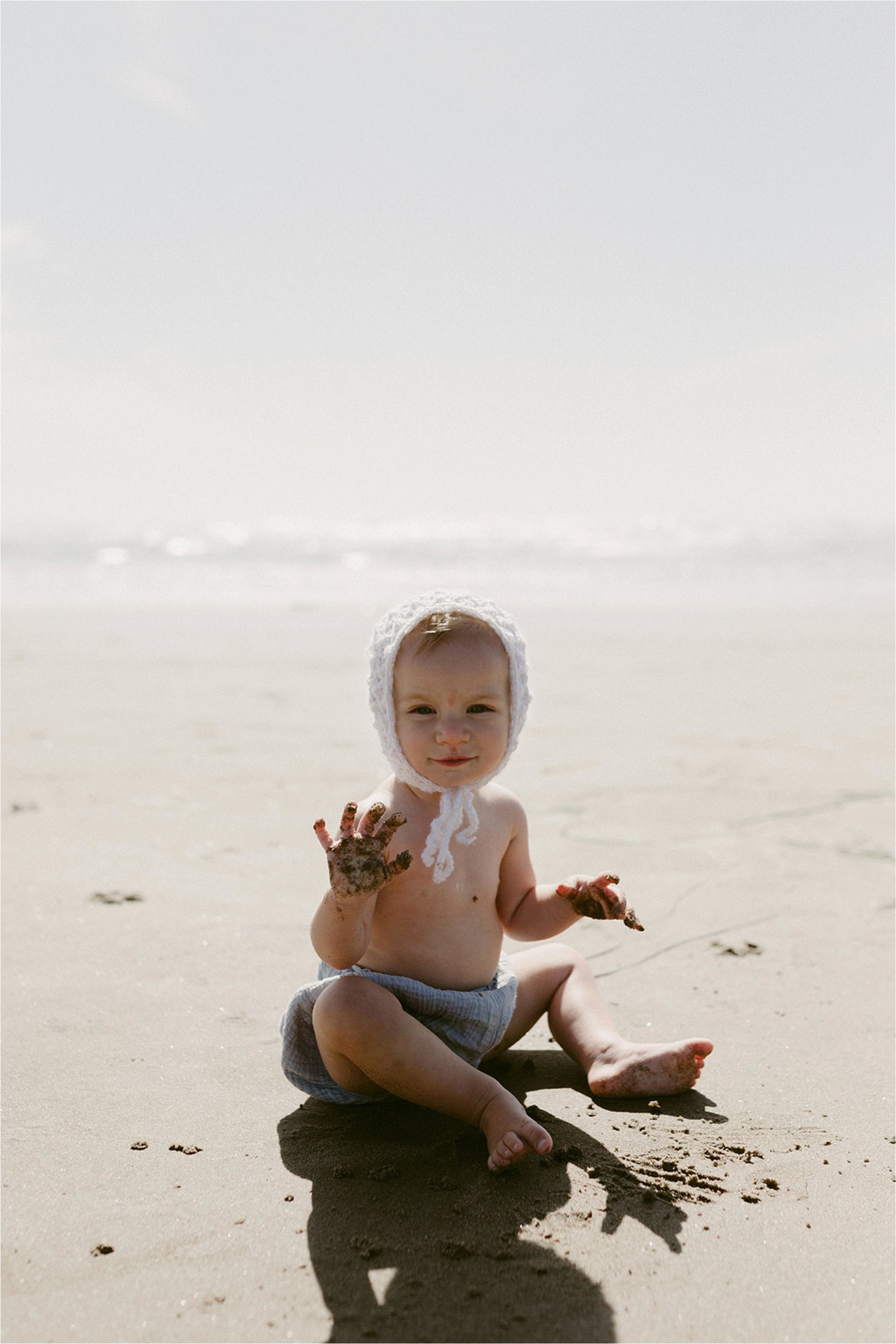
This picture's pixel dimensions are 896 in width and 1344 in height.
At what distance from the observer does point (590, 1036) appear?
2611mm

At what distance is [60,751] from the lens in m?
5.55

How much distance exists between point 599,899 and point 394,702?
2.14 feet

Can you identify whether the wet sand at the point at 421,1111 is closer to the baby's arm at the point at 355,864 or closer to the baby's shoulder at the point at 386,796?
the baby's arm at the point at 355,864

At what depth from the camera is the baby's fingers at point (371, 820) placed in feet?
6.89

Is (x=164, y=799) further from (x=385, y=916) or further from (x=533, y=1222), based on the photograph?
(x=533, y=1222)

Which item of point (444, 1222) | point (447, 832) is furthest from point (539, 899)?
point (444, 1222)

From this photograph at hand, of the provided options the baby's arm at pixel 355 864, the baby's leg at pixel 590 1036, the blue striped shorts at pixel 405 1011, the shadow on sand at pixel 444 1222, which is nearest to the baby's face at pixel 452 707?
the baby's arm at pixel 355 864

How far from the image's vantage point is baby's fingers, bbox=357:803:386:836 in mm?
2102

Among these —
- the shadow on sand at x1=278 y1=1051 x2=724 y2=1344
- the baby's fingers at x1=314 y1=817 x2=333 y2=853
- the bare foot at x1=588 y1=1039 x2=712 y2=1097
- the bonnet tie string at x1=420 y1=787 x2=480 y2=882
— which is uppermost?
the baby's fingers at x1=314 y1=817 x2=333 y2=853

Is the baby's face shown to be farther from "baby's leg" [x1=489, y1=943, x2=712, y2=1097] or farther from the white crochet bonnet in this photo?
"baby's leg" [x1=489, y1=943, x2=712, y2=1097]

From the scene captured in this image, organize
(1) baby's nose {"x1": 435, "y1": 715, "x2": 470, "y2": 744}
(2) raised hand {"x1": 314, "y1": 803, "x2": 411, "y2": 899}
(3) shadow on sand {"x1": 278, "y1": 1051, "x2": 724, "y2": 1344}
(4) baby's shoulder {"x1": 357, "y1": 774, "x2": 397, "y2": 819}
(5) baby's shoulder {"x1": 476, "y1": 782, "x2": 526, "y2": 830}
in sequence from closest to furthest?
(3) shadow on sand {"x1": 278, "y1": 1051, "x2": 724, "y2": 1344}
(2) raised hand {"x1": 314, "y1": 803, "x2": 411, "y2": 899}
(1) baby's nose {"x1": 435, "y1": 715, "x2": 470, "y2": 744}
(4) baby's shoulder {"x1": 357, "y1": 774, "x2": 397, "y2": 819}
(5) baby's shoulder {"x1": 476, "y1": 782, "x2": 526, "y2": 830}

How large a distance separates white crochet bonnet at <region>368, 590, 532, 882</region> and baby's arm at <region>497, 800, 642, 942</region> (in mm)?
204

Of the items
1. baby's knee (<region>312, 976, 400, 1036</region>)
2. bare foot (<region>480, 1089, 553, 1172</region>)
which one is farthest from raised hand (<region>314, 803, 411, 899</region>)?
bare foot (<region>480, 1089, 553, 1172</region>)

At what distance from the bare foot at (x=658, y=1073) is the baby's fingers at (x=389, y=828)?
0.85 m
